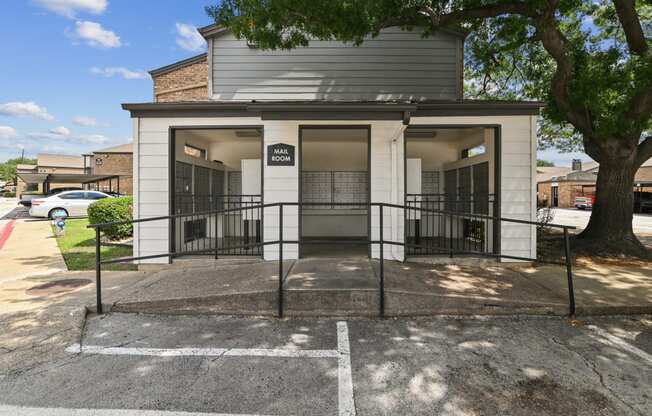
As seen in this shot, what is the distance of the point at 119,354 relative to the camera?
10.2ft

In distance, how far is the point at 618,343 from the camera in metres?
3.35

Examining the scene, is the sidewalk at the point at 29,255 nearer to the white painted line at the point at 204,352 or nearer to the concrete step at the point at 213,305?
the concrete step at the point at 213,305

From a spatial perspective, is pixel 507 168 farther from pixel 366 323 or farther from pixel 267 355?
pixel 267 355

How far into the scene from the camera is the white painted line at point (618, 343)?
3.09 metres

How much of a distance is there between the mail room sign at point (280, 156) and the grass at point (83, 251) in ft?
10.3

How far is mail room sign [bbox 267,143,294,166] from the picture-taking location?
19.9 ft

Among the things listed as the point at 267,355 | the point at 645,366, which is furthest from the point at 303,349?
the point at 645,366

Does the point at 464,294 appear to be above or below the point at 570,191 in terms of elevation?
below

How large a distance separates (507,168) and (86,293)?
680cm

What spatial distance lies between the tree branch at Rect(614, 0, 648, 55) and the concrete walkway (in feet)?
15.7

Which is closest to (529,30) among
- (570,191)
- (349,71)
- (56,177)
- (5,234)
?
(349,71)

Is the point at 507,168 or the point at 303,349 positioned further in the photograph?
the point at 507,168

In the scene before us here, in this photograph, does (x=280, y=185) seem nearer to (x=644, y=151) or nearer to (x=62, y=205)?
(x=644, y=151)

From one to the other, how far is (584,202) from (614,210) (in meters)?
24.2
